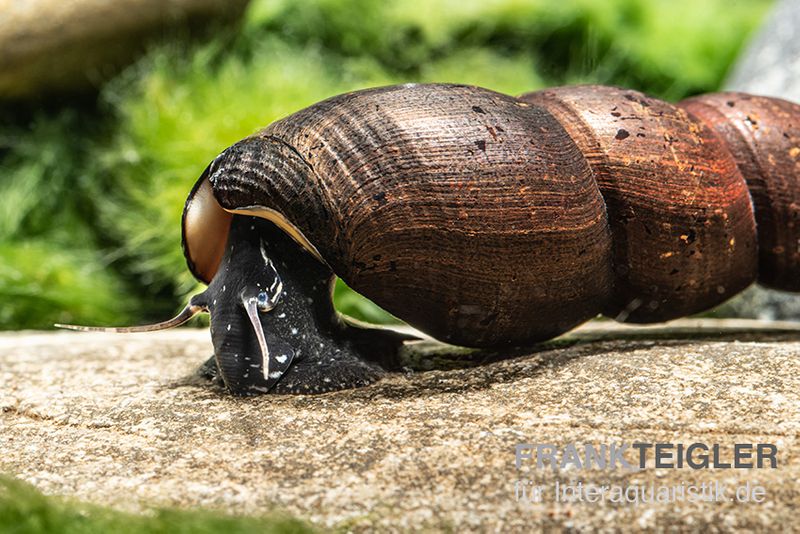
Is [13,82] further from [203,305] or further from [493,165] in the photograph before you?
[493,165]

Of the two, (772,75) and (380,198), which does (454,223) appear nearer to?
(380,198)

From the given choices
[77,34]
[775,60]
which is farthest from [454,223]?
[77,34]

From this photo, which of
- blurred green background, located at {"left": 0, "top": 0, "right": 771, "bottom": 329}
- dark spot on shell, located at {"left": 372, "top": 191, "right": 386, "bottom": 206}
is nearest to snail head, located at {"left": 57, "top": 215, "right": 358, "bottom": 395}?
dark spot on shell, located at {"left": 372, "top": 191, "right": 386, "bottom": 206}

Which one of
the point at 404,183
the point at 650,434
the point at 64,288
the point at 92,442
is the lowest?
the point at 64,288

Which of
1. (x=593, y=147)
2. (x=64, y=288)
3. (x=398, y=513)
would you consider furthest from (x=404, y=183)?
(x=64, y=288)

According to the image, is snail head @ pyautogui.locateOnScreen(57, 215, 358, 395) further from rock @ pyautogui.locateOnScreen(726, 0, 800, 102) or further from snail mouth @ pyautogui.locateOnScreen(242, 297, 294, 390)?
rock @ pyautogui.locateOnScreen(726, 0, 800, 102)

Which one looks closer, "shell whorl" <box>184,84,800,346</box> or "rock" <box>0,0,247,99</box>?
"shell whorl" <box>184,84,800,346</box>

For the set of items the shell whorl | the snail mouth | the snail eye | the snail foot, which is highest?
the shell whorl
